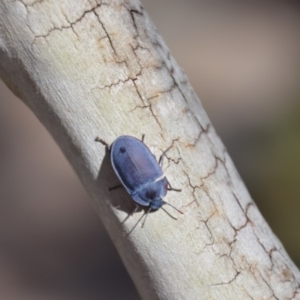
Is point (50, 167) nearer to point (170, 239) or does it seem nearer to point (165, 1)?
point (165, 1)

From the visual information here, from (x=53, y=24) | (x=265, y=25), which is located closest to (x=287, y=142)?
(x=265, y=25)

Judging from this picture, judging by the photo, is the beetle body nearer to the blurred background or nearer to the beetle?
the beetle

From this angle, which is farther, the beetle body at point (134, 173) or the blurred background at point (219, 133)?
the blurred background at point (219, 133)

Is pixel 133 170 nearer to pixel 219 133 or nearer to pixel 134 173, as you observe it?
pixel 134 173

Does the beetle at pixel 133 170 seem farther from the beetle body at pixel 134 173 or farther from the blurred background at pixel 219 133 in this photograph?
the blurred background at pixel 219 133

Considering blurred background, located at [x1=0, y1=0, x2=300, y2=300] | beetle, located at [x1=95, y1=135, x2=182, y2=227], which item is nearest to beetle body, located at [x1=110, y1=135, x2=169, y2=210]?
beetle, located at [x1=95, y1=135, x2=182, y2=227]

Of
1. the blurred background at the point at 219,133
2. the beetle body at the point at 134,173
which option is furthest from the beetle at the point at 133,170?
the blurred background at the point at 219,133
